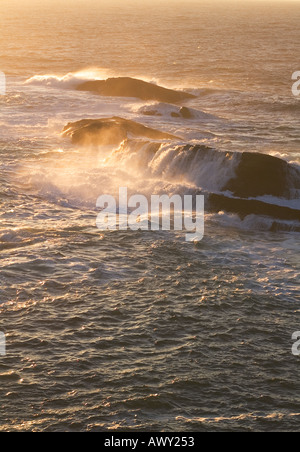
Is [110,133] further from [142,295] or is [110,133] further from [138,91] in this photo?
[142,295]

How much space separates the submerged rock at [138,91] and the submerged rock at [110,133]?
19150mm

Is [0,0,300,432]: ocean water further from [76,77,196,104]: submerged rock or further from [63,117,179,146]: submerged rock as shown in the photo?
[76,77,196,104]: submerged rock

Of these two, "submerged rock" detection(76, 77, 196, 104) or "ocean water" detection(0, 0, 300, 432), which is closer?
"ocean water" detection(0, 0, 300, 432)

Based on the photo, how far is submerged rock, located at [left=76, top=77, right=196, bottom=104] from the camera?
71625 millimetres

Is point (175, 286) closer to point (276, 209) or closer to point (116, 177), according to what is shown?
point (276, 209)

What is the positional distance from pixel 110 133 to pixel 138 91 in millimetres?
22332

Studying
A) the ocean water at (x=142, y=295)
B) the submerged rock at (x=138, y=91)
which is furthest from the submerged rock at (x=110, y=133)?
the submerged rock at (x=138, y=91)

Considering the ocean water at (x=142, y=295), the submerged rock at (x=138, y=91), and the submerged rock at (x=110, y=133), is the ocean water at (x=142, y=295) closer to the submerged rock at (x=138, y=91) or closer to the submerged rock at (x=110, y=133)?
the submerged rock at (x=110, y=133)

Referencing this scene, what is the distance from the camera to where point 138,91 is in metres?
72.5

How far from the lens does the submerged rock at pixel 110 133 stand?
167 ft

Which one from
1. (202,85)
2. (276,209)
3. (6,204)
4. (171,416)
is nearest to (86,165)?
(6,204)

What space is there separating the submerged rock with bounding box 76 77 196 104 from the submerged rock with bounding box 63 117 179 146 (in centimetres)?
1915

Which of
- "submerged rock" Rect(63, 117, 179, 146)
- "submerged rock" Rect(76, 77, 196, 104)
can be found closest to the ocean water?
"submerged rock" Rect(63, 117, 179, 146)
